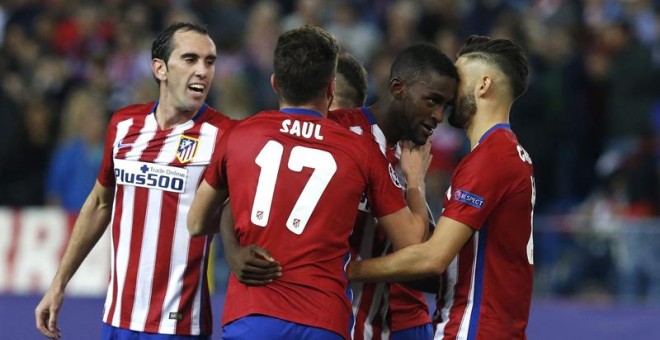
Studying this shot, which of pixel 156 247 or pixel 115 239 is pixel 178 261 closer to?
pixel 156 247

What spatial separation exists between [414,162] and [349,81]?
1081 millimetres

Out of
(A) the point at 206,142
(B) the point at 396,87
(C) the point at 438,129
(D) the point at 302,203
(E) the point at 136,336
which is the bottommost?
(E) the point at 136,336

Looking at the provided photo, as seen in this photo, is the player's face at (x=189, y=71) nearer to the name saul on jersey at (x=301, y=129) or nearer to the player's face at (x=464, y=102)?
the name saul on jersey at (x=301, y=129)

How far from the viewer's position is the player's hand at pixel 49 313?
6.19 meters

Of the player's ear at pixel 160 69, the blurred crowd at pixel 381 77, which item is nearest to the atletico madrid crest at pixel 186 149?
the player's ear at pixel 160 69

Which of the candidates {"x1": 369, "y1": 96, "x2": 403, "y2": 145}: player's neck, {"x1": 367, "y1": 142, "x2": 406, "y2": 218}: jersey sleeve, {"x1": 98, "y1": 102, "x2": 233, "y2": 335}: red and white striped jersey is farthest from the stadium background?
{"x1": 367, "y1": 142, "x2": 406, "y2": 218}: jersey sleeve

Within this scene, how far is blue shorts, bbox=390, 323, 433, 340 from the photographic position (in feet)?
19.6

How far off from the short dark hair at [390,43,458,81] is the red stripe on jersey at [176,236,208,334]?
1275 millimetres

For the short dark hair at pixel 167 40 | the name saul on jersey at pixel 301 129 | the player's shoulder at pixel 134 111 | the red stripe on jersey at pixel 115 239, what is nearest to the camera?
the name saul on jersey at pixel 301 129

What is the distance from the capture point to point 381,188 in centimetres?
510

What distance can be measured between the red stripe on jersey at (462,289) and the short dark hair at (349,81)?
1.44 m

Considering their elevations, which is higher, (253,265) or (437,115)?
(437,115)

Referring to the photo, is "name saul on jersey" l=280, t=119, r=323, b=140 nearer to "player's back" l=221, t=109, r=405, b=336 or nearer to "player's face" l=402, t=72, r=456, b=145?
"player's back" l=221, t=109, r=405, b=336

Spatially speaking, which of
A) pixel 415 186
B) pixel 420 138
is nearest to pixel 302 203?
pixel 415 186
